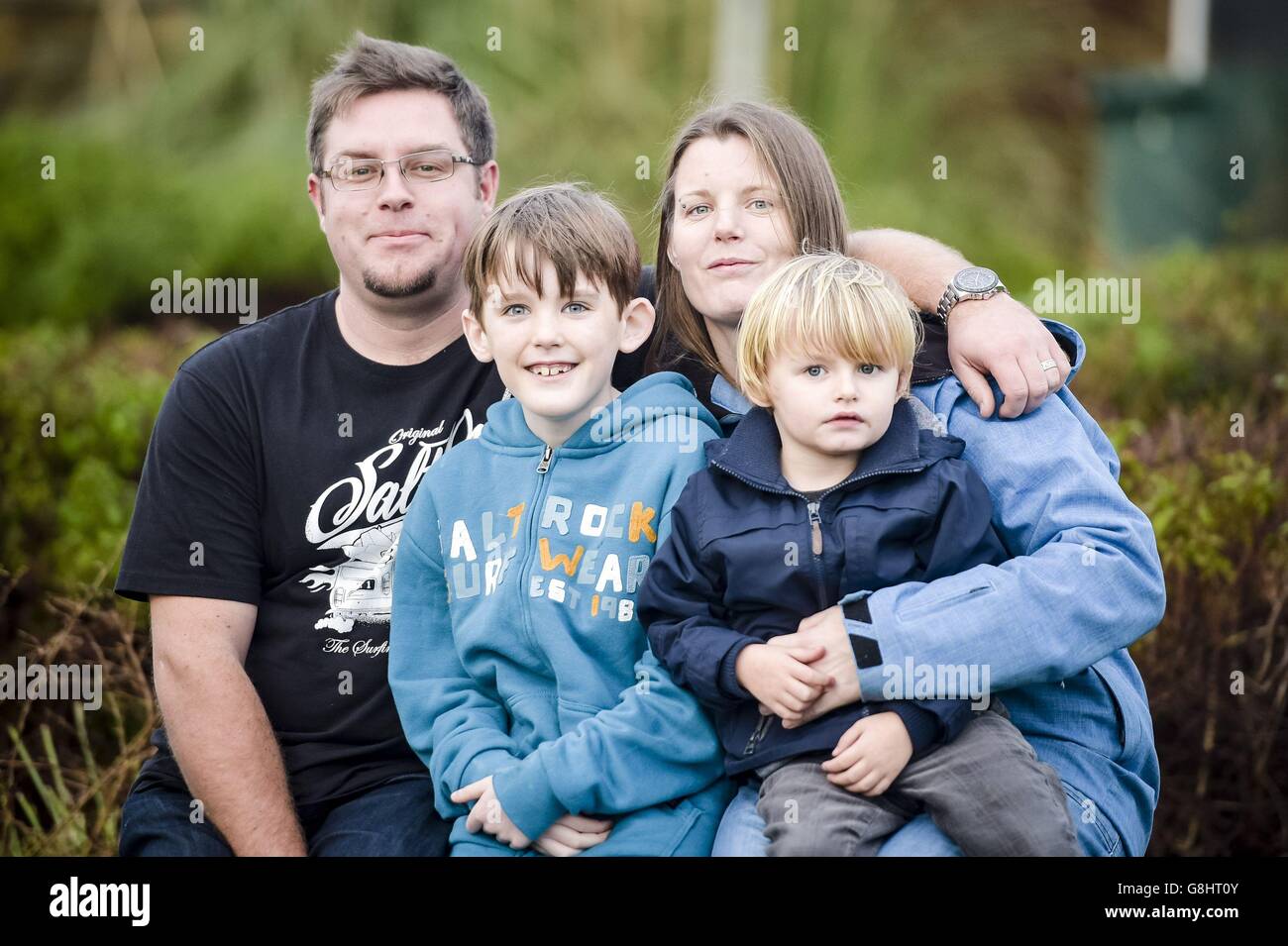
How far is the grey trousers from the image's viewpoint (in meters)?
2.51

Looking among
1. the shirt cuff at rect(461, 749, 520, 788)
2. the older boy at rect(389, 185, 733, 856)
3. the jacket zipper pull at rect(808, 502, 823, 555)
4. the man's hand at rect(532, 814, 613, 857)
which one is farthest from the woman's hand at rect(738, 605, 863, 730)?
the shirt cuff at rect(461, 749, 520, 788)

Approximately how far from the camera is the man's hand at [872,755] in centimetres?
253

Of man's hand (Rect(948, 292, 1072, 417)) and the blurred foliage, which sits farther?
the blurred foliage

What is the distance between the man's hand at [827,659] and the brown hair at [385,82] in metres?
1.49

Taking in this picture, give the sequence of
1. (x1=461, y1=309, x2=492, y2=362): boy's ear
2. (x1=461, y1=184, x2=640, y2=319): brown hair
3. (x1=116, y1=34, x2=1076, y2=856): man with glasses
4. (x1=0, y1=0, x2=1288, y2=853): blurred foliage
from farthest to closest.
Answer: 1. (x1=0, y1=0, x2=1288, y2=853): blurred foliage
2. (x1=116, y1=34, x2=1076, y2=856): man with glasses
3. (x1=461, y1=309, x2=492, y2=362): boy's ear
4. (x1=461, y1=184, x2=640, y2=319): brown hair

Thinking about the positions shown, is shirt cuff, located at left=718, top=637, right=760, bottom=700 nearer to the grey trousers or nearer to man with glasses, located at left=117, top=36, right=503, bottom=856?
the grey trousers

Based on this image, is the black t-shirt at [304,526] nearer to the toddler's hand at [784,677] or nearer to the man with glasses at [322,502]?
the man with glasses at [322,502]

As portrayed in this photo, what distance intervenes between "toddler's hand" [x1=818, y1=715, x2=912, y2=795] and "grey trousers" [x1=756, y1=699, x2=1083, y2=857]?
39mm

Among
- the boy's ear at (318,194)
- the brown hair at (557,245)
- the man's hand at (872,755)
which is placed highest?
the boy's ear at (318,194)

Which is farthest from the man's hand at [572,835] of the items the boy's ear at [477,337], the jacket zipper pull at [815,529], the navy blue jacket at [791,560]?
the boy's ear at [477,337]

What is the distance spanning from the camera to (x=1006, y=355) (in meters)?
2.83

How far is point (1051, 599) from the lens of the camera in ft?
8.48

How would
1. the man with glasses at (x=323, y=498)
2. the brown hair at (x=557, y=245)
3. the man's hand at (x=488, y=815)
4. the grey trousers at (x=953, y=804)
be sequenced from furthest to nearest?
the man with glasses at (x=323, y=498) < the brown hair at (x=557, y=245) < the man's hand at (x=488, y=815) < the grey trousers at (x=953, y=804)
